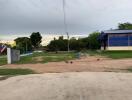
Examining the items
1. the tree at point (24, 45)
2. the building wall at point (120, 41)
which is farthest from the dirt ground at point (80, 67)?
the tree at point (24, 45)

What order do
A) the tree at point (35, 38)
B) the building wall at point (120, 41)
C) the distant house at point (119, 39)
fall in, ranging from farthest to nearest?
the tree at point (35, 38), the building wall at point (120, 41), the distant house at point (119, 39)

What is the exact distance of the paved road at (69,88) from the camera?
40.2 ft

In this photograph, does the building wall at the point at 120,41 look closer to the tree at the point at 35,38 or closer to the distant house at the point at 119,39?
the distant house at the point at 119,39

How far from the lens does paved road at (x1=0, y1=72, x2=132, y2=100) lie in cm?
1224

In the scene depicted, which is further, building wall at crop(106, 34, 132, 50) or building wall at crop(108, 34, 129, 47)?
building wall at crop(108, 34, 129, 47)

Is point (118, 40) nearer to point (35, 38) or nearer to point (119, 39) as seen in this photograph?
point (119, 39)

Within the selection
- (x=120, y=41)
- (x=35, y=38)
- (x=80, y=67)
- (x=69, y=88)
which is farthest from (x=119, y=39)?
(x=35, y=38)

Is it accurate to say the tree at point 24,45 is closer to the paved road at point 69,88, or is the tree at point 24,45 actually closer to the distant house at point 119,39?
the distant house at point 119,39

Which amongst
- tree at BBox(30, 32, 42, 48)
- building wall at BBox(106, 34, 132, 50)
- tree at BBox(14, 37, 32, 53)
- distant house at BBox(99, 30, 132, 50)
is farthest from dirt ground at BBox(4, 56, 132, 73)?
tree at BBox(30, 32, 42, 48)

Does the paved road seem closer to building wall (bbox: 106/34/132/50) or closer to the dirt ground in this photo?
the dirt ground

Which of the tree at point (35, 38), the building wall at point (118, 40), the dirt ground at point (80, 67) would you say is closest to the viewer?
the dirt ground at point (80, 67)

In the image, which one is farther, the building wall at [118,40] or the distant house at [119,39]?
the building wall at [118,40]

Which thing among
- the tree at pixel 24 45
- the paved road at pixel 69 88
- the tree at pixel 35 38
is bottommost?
the paved road at pixel 69 88

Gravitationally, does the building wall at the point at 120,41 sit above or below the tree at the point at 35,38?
below
